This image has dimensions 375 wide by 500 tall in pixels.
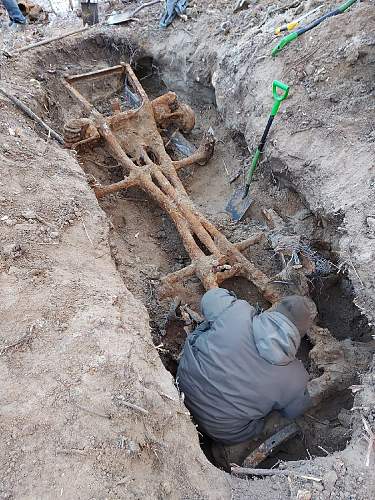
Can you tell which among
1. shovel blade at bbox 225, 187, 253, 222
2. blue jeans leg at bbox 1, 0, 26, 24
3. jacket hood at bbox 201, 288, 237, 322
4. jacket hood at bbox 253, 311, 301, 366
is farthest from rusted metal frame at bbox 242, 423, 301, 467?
blue jeans leg at bbox 1, 0, 26, 24

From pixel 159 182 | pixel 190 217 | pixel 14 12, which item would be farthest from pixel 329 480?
pixel 14 12

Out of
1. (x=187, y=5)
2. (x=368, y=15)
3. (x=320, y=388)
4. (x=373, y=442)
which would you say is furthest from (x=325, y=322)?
(x=187, y=5)

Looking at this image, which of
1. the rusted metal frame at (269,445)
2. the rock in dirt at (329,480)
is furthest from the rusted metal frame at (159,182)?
the rock in dirt at (329,480)

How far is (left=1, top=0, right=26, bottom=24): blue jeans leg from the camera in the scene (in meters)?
7.85

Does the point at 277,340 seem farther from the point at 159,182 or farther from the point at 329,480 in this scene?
the point at 159,182

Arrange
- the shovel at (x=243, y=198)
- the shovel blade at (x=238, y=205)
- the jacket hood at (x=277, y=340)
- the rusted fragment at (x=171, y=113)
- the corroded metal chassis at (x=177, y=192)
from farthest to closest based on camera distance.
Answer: the rusted fragment at (x=171, y=113), the shovel blade at (x=238, y=205), the shovel at (x=243, y=198), the corroded metal chassis at (x=177, y=192), the jacket hood at (x=277, y=340)

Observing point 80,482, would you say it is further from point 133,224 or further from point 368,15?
point 368,15

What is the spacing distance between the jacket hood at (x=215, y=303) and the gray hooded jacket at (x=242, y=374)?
3 cm

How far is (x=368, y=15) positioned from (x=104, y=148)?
3584mm

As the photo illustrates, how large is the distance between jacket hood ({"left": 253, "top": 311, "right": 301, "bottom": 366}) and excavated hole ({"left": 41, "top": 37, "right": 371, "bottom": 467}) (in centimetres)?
63

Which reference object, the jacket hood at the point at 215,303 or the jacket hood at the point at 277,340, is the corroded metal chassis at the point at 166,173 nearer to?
the jacket hood at the point at 215,303

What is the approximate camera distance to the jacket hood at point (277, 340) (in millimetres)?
3256

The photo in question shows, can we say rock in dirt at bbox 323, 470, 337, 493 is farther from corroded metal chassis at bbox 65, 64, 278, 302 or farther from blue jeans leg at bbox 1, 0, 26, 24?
blue jeans leg at bbox 1, 0, 26, 24

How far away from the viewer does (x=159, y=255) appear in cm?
518
